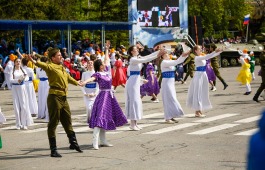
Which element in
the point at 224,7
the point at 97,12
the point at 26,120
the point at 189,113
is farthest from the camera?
the point at 224,7

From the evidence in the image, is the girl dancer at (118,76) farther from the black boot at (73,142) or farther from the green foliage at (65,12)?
the green foliage at (65,12)

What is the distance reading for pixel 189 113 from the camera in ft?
55.9

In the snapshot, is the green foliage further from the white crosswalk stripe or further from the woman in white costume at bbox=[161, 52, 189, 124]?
the woman in white costume at bbox=[161, 52, 189, 124]

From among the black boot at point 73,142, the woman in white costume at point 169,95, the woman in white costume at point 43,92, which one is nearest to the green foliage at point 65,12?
the woman in white costume at point 43,92

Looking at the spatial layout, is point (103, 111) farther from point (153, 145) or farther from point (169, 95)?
point (169, 95)

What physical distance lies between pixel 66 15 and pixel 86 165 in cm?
4526

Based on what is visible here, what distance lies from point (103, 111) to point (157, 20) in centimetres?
3540

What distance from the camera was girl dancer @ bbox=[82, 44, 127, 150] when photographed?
10644 millimetres

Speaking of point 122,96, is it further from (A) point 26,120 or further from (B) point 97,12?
(B) point 97,12

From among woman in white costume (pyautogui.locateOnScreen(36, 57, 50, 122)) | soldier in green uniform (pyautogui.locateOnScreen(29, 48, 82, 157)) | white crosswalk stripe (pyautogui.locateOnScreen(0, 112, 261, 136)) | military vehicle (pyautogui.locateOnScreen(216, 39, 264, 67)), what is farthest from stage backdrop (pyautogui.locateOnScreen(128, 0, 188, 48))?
soldier in green uniform (pyautogui.locateOnScreen(29, 48, 82, 157))

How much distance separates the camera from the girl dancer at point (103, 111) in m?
10.6

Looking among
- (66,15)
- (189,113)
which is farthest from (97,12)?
(189,113)

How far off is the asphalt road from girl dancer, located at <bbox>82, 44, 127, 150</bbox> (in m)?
0.34

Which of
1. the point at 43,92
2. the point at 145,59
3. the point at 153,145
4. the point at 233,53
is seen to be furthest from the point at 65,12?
the point at 153,145
